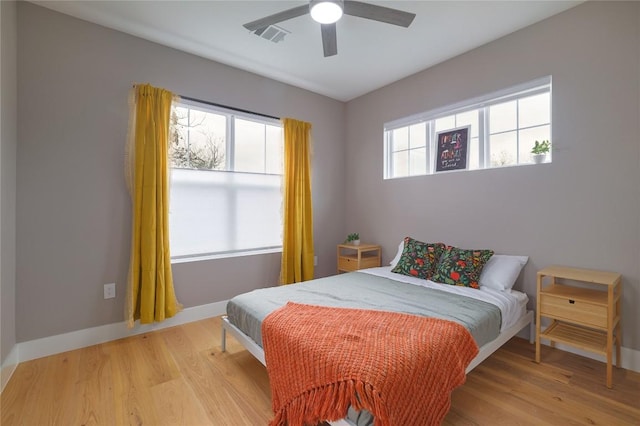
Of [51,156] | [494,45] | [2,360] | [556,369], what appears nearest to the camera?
[2,360]

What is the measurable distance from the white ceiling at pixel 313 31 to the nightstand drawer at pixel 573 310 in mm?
2208

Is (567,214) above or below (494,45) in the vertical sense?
below

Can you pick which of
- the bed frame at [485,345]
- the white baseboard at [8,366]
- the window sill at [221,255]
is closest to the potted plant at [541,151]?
the bed frame at [485,345]

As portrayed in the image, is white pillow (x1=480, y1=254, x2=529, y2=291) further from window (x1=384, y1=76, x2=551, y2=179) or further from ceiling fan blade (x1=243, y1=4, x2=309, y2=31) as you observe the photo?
ceiling fan blade (x1=243, y1=4, x2=309, y2=31)

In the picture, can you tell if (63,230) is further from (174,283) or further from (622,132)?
(622,132)

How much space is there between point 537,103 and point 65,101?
153 inches

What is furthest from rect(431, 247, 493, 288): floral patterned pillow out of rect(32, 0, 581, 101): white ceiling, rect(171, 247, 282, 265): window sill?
rect(32, 0, 581, 101): white ceiling

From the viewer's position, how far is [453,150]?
120 inches

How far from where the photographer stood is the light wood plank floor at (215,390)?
1.58 metres

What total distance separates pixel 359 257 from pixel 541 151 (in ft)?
6.58

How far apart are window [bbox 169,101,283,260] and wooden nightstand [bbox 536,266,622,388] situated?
2624 millimetres

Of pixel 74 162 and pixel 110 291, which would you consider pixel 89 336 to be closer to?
pixel 110 291

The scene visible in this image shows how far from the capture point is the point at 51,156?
7.45 ft

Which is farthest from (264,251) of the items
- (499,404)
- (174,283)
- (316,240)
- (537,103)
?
(537,103)
